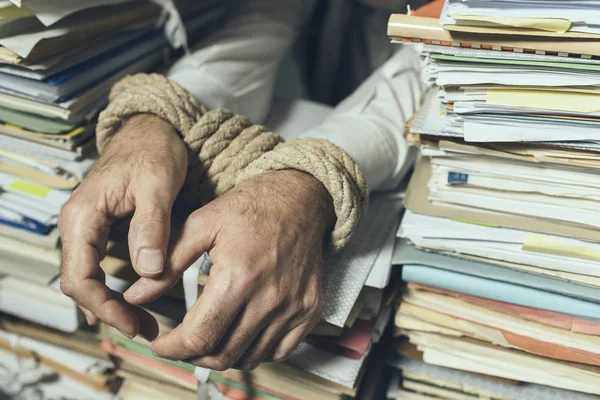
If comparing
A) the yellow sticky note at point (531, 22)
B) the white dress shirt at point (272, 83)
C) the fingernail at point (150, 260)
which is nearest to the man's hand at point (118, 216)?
the fingernail at point (150, 260)

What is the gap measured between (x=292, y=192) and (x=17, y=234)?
1.40 feet

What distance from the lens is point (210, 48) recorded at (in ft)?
2.90

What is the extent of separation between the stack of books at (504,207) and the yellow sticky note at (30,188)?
19.1 inches

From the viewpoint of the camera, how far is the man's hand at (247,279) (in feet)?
1.69

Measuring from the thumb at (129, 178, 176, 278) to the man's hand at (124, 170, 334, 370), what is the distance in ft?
0.06

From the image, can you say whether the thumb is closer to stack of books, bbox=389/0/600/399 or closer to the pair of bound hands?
the pair of bound hands

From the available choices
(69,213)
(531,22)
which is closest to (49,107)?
(69,213)

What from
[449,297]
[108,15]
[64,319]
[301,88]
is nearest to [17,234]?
[64,319]

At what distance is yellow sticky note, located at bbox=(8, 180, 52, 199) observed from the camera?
30.0 inches

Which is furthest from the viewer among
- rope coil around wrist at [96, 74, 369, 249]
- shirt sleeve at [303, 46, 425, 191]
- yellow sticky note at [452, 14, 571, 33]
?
shirt sleeve at [303, 46, 425, 191]

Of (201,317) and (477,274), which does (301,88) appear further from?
(201,317)

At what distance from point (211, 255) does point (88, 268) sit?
0.42 feet

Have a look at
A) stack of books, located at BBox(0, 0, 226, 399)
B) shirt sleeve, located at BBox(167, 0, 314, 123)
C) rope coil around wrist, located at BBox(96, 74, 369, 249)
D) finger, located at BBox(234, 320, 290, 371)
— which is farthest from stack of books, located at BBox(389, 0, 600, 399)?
stack of books, located at BBox(0, 0, 226, 399)

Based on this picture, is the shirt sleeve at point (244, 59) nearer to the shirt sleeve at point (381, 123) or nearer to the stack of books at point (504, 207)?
the shirt sleeve at point (381, 123)
